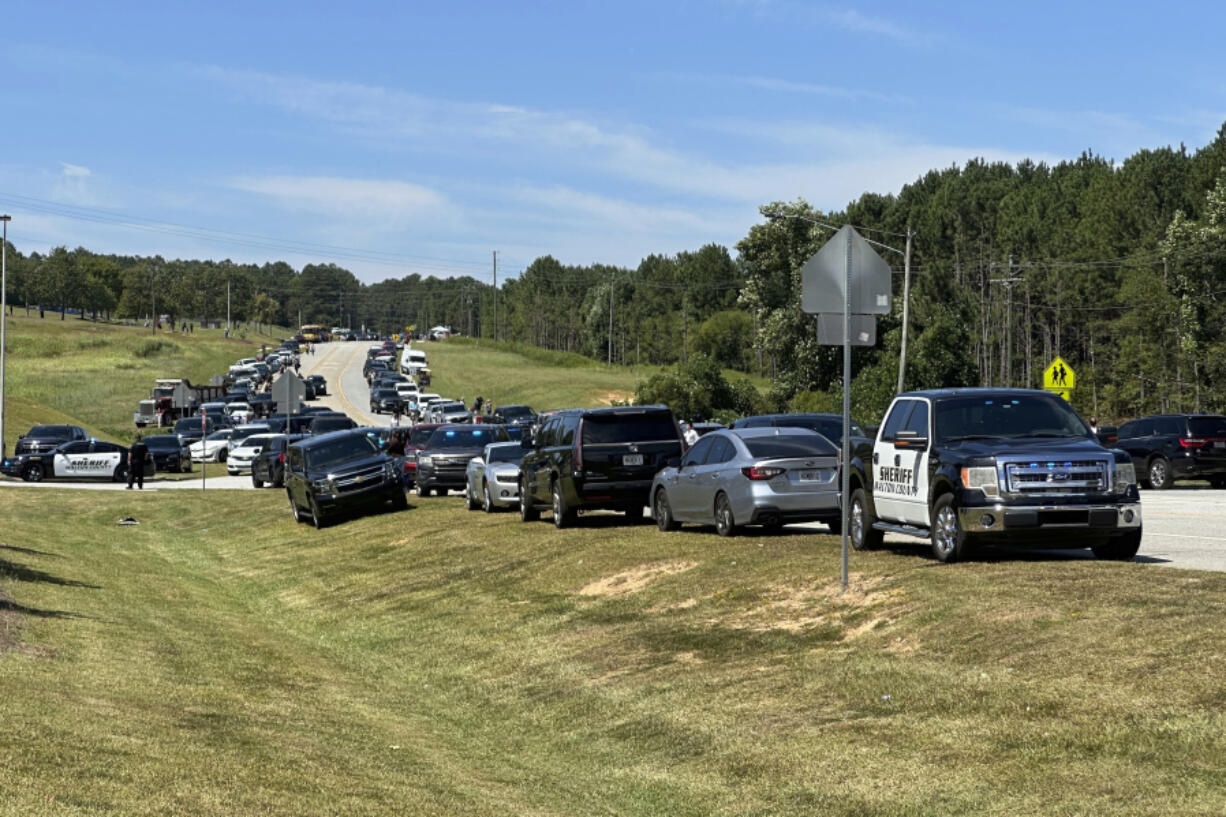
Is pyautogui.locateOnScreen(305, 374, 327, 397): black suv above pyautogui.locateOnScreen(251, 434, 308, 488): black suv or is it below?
above

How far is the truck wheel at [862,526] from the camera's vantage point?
18.1m

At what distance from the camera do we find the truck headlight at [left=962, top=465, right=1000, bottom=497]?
15.2 m

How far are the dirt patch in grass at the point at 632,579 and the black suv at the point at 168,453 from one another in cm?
4334

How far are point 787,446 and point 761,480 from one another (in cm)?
72

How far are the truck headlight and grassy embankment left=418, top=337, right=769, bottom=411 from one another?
8438 cm

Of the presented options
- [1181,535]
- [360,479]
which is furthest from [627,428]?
[360,479]

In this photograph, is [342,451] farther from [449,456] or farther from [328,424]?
[328,424]

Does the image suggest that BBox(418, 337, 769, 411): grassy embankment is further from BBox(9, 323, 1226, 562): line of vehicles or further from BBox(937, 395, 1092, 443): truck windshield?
BBox(937, 395, 1092, 443): truck windshield

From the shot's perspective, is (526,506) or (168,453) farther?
(168,453)

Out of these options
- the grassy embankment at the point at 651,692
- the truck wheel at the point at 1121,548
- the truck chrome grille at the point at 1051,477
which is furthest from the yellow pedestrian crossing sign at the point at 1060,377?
the truck chrome grille at the point at 1051,477

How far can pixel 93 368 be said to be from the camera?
5025 inches

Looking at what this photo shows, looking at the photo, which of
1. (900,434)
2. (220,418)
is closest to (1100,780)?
(900,434)

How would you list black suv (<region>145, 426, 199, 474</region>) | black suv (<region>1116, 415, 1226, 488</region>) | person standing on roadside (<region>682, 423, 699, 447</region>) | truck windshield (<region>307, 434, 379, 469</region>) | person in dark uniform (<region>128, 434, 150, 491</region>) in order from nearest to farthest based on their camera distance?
1. truck windshield (<region>307, 434, 379, 469</region>)
2. black suv (<region>1116, 415, 1226, 488</region>)
3. person standing on roadside (<region>682, 423, 699, 447</region>)
4. person in dark uniform (<region>128, 434, 150, 491</region>)
5. black suv (<region>145, 426, 199, 474</region>)

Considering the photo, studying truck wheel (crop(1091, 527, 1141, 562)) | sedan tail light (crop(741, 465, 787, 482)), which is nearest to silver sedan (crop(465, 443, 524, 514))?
sedan tail light (crop(741, 465, 787, 482))
